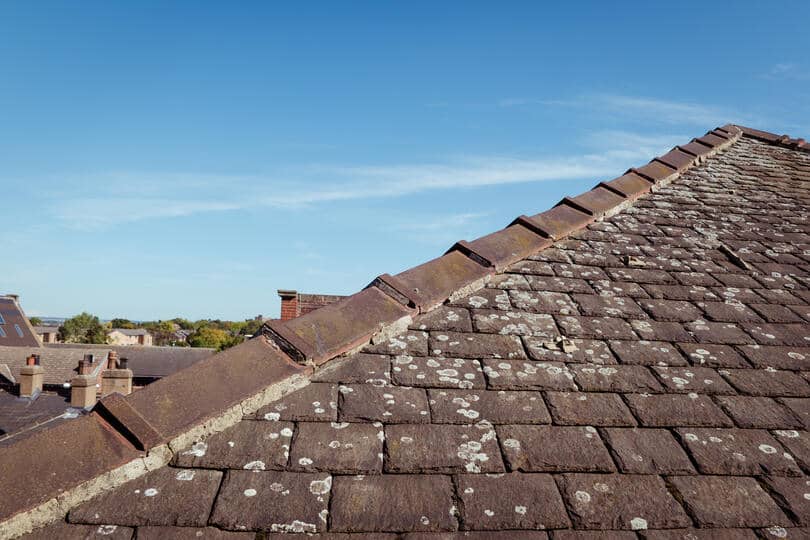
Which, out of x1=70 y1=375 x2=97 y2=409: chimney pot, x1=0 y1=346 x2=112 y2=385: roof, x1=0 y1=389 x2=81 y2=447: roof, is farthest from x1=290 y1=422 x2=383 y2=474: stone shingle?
x1=0 y1=346 x2=112 y2=385: roof

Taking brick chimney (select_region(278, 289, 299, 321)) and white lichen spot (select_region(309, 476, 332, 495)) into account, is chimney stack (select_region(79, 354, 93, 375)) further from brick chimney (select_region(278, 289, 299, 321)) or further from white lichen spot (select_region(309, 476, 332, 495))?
white lichen spot (select_region(309, 476, 332, 495))

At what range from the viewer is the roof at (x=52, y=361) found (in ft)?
127

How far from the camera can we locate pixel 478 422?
253 cm

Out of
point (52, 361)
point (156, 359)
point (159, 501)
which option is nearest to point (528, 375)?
point (159, 501)

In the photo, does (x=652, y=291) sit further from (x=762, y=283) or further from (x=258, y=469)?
(x=258, y=469)

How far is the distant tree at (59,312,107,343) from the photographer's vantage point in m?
89.4

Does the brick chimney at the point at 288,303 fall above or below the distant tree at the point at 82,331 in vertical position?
below

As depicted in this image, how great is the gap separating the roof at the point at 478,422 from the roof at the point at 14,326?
166 ft

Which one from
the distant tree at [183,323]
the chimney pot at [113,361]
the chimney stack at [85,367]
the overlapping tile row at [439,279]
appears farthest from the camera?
the distant tree at [183,323]

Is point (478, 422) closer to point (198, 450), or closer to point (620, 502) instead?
point (620, 502)

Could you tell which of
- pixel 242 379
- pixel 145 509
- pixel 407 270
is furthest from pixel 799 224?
pixel 145 509

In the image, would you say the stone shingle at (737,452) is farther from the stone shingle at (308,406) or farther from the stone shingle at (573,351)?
the stone shingle at (308,406)

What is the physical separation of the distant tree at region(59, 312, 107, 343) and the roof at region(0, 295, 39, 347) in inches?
1879

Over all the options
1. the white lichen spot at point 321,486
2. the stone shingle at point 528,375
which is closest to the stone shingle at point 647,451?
the stone shingle at point 528,375
